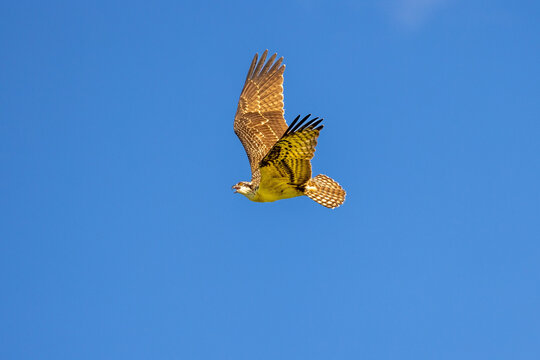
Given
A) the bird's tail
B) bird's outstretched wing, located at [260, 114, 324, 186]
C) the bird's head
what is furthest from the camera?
the bird's tail

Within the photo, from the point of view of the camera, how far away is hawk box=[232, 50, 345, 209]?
13.2 m

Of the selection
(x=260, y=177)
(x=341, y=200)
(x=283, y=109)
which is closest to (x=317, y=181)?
(x=341, y=200)

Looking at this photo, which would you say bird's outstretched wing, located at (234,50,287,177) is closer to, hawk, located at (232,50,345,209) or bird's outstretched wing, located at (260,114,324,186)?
hawk, located at (232,50,345,209)

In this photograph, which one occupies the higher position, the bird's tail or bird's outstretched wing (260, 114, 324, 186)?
the bird's tail

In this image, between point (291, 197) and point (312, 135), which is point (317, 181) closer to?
point (291, 197)

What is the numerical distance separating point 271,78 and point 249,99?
815 millimetres

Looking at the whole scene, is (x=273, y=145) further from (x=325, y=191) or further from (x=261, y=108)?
(x=261, y=108)

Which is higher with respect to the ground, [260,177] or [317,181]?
[317,181]

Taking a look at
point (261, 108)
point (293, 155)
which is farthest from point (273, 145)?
point (261, 108)

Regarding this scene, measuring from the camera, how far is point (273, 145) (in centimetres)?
1467

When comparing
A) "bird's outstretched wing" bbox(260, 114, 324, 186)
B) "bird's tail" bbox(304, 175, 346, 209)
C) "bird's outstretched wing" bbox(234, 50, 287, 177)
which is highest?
"bird's outstretched wing" bbox(234, 50, 287, 177)

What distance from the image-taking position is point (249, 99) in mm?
18828

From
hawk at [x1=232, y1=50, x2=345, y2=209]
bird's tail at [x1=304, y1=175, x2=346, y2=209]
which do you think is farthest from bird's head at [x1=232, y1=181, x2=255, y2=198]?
bird's tail at [x1=304, y1=175, x2=346, y2=209]

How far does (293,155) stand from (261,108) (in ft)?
16.8
